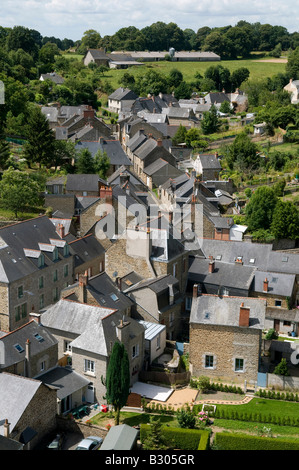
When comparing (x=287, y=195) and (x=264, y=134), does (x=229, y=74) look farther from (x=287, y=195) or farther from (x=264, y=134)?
(x=287, y=195)

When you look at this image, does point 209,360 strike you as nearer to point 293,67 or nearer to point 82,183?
point 82,183

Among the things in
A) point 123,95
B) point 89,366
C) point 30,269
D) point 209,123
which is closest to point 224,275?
point 30,269

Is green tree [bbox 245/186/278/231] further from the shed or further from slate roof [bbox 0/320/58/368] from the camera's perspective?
the shed

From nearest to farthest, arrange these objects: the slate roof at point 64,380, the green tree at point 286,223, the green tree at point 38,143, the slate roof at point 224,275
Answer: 1. the slate roof at point 64,380
2. the slate roof at point 224,275
3. the green tree at point 286,223
4. the green tree at point 38,143

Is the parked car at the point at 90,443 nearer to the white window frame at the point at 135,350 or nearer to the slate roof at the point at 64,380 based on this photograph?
the slate roof at the point at 64,380

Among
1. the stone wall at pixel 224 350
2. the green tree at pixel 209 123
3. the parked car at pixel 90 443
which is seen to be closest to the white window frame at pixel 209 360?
the stone wall at pixel 224 350

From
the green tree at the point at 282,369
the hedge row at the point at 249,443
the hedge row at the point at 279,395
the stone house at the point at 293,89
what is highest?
the stone house at the point at 293,89

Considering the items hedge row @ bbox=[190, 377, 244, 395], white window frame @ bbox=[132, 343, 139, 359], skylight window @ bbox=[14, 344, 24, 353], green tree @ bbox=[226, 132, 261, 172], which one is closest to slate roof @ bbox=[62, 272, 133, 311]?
white window frame @ bbox=[132, 343, 139, 359]
